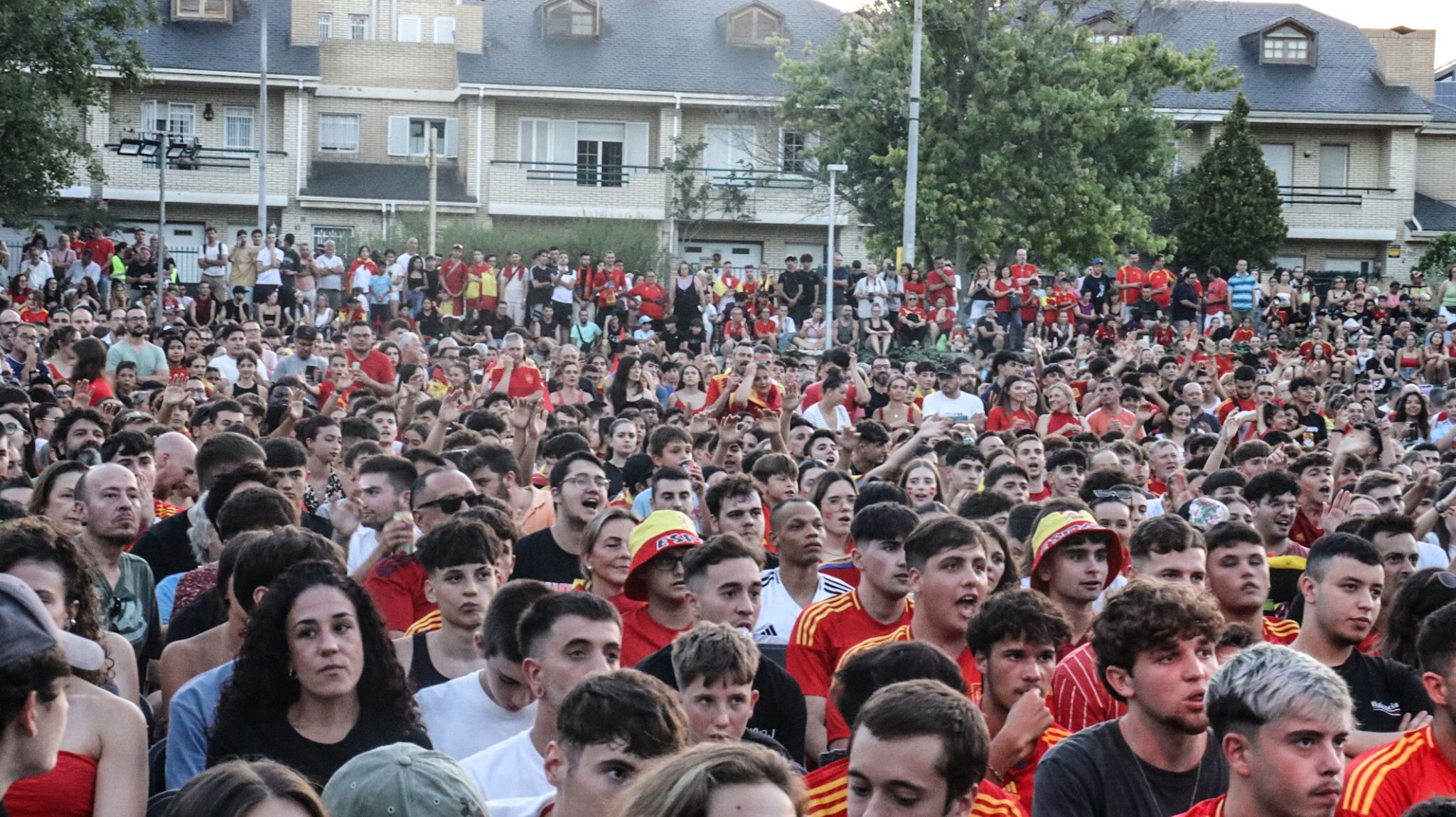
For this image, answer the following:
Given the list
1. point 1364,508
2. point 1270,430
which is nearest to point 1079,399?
point 1270,430

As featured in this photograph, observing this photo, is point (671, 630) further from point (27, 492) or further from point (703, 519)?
point (27, 492)

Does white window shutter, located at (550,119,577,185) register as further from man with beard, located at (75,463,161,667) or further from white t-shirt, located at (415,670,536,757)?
white t-shirt, located at (415,670,536,757)

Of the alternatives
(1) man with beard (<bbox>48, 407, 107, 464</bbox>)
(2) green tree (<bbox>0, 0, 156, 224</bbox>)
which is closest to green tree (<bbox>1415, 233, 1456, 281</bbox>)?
(2) green tree (<bbox>0, 0, 156, 224</bbox>)

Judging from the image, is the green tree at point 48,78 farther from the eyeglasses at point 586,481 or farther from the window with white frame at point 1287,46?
the window with white frame at point 1287,46

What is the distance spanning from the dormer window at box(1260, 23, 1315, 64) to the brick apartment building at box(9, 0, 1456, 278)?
0.21ft

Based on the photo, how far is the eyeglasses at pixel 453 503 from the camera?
27.9 ft

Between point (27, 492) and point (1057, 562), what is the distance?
17.0 feet

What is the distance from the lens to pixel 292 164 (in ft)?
148

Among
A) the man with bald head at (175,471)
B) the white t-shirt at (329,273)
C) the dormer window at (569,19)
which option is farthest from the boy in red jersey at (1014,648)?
the dormer window at (569,19)

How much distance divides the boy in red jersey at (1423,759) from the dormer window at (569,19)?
1772 inches

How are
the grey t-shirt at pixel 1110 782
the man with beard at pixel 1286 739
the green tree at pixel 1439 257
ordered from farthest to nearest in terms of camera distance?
the green tree at pixel 1439 257, the grey t-shirt at pixel 1110 782, the man with beard at pixel 1286 739

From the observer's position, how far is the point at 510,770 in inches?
204

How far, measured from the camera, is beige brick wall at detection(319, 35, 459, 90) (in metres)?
46.7

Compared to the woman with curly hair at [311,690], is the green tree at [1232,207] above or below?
above
